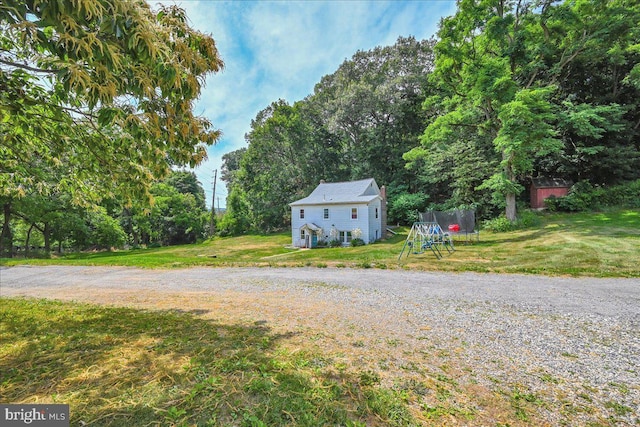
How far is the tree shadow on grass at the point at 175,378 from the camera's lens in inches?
76.5

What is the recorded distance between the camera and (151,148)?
3402 mm

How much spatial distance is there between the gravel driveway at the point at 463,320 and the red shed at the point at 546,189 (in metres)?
20.0

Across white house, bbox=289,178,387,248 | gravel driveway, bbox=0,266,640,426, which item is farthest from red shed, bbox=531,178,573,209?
gravel driveway, bbox=0,266,640,426

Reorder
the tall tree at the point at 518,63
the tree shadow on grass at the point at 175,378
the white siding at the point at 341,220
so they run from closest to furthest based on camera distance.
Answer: the tree shadow on grass at the point at 175,378
the tall tree at the point at 518,63
the white siding at the point at 341,220

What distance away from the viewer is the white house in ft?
69.7

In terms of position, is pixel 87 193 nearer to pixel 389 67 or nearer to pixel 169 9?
pixel 169 9

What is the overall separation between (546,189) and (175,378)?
96.4 ft

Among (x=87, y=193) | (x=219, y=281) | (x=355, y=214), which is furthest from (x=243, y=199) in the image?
(x=87, y=193)

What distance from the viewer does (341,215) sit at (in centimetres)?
2217

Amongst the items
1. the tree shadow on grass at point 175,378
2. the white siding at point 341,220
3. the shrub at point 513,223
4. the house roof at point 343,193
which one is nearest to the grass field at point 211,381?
the tree shadow on grass at point 175,378

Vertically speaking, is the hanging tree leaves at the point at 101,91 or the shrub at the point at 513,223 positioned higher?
the hanging tree leaves at the point at 101,91

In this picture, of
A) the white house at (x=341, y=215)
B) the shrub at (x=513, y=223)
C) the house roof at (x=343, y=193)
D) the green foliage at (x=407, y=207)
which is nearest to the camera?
the shrub at (x=513, y=223)

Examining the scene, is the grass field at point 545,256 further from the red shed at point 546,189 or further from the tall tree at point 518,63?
the red shed at point 546,189

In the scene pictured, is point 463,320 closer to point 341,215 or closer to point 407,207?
point 341,215
